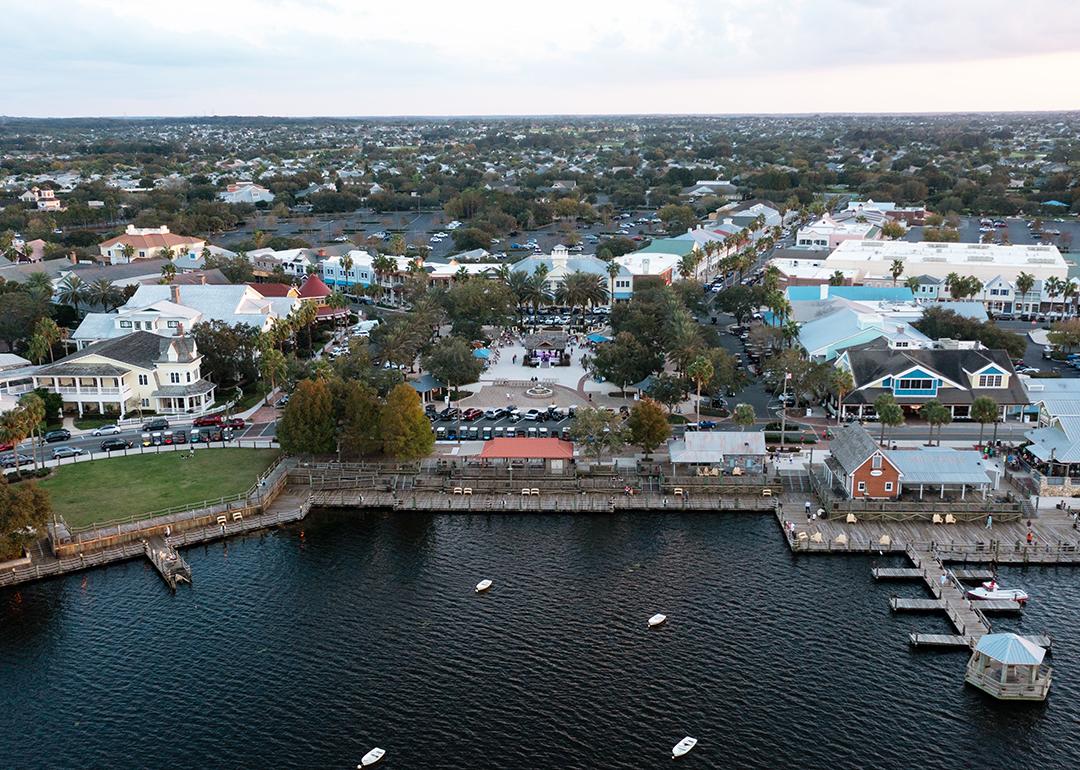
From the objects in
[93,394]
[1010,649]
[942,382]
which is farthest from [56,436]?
[942,382]

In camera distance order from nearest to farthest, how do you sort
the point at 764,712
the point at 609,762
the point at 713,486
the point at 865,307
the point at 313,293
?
1. the point at 609,762
2. the point at 764,712
3. the point at 713,486
4. the point at 865,307
5. the point at 313,293

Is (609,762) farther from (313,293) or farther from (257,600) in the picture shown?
(313,293)

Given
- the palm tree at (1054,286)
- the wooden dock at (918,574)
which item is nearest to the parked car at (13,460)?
the wooden dock at (918,574)

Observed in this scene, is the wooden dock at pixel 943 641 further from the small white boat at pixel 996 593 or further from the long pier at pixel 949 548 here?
the small white boat at pixel 996 593

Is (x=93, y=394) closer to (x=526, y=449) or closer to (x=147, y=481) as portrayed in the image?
(x=147, y=481)

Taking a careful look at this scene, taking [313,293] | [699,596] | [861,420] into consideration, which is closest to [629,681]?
[699,596]
